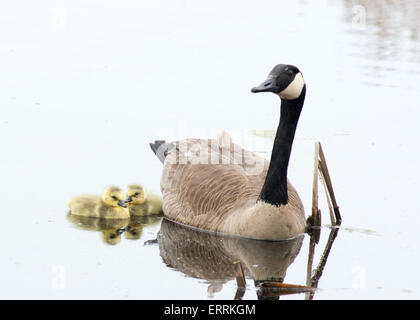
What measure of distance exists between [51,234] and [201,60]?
23.1 feet

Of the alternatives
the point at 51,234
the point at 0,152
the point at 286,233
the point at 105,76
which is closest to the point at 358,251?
the point at 286,233

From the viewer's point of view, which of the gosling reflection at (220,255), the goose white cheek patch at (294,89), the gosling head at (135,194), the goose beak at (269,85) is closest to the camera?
the gosling reflection at (220,255)

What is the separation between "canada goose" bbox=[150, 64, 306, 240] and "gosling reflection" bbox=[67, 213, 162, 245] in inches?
10.9

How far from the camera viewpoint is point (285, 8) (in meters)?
19.0

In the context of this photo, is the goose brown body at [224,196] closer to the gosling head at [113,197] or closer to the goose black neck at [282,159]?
the goose black neck at [282,159]

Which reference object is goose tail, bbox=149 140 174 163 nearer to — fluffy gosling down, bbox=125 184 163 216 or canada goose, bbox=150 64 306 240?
canada goose, bbox=150 64 306 240

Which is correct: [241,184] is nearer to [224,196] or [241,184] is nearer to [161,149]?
[224,196]

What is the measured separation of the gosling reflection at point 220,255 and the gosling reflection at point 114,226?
210 millimetres

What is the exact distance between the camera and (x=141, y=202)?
26.0 ft

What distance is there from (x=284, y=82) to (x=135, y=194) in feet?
5.90

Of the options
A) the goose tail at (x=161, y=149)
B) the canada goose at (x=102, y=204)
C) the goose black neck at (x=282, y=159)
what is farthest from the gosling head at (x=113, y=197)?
the goose black neck at (x=282, y=159)

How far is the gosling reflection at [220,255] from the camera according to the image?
6.47 metres

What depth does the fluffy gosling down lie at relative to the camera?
780 cm

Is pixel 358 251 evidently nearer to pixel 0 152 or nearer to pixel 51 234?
pixel 51 234
